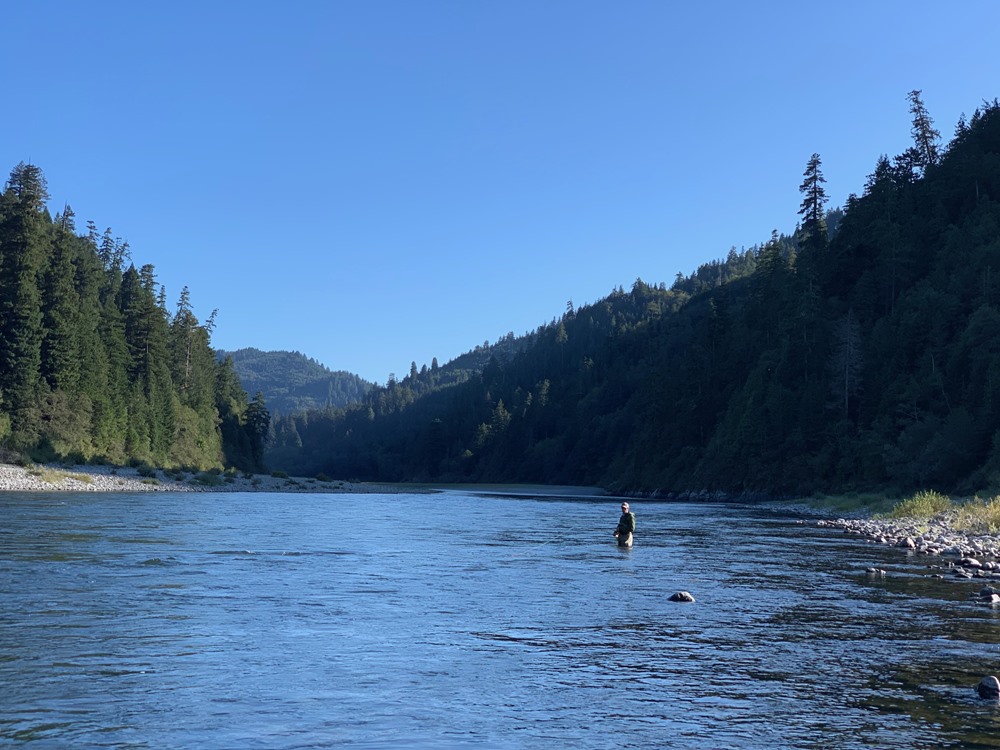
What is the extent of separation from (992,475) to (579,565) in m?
40.8

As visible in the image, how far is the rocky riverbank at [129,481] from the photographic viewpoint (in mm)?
74562

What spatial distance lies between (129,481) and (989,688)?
3566 inches

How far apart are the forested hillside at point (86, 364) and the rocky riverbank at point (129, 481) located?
4.94 metres

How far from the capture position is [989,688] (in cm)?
1173

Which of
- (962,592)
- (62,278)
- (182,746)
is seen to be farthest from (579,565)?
(62,278)

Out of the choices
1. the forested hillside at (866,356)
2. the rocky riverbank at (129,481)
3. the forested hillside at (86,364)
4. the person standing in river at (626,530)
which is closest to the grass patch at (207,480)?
the rocky riverbank at (129,481)

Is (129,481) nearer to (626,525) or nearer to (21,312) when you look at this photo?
(21,312)

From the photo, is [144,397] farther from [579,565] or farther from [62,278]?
[579,565]

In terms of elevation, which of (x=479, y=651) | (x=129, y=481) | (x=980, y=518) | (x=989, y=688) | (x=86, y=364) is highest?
(x=86, y=364)

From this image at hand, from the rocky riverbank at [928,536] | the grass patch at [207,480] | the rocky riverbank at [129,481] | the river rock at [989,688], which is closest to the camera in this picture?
the river rock at [989,688]

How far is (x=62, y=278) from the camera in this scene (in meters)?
103

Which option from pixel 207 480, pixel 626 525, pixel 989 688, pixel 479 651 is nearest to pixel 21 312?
pixel 207 480

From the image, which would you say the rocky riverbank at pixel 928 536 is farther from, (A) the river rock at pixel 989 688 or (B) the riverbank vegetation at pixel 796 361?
(A) the river rock at pixel 989 688

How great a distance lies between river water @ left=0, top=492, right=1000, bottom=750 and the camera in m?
10.3
